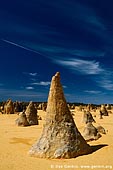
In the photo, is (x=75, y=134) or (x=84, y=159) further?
(x=75, y=134)

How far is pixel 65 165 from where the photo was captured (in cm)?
998

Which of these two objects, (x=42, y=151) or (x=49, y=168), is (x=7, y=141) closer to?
(x=42, y=151)

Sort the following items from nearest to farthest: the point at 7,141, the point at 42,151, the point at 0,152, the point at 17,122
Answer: the point at 42,151 → the point at 0,152 → the point at 7,141 → the point at 17,122

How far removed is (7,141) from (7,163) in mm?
4731

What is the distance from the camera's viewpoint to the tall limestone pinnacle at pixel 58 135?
11008 mm

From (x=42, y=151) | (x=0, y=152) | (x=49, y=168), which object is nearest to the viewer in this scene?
(x=49, y=168)

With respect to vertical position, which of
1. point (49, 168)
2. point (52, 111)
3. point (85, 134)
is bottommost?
point (49, 168)

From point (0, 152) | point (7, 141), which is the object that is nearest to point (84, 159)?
point (0, 152)

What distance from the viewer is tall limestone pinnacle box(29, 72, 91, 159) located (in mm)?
11008

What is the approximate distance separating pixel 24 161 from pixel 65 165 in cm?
159

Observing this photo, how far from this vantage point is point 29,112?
2544cm

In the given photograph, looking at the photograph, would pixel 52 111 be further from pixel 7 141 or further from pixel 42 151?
pixel 7 141

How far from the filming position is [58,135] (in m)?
11.3

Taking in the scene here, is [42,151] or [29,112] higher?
[29,112]
